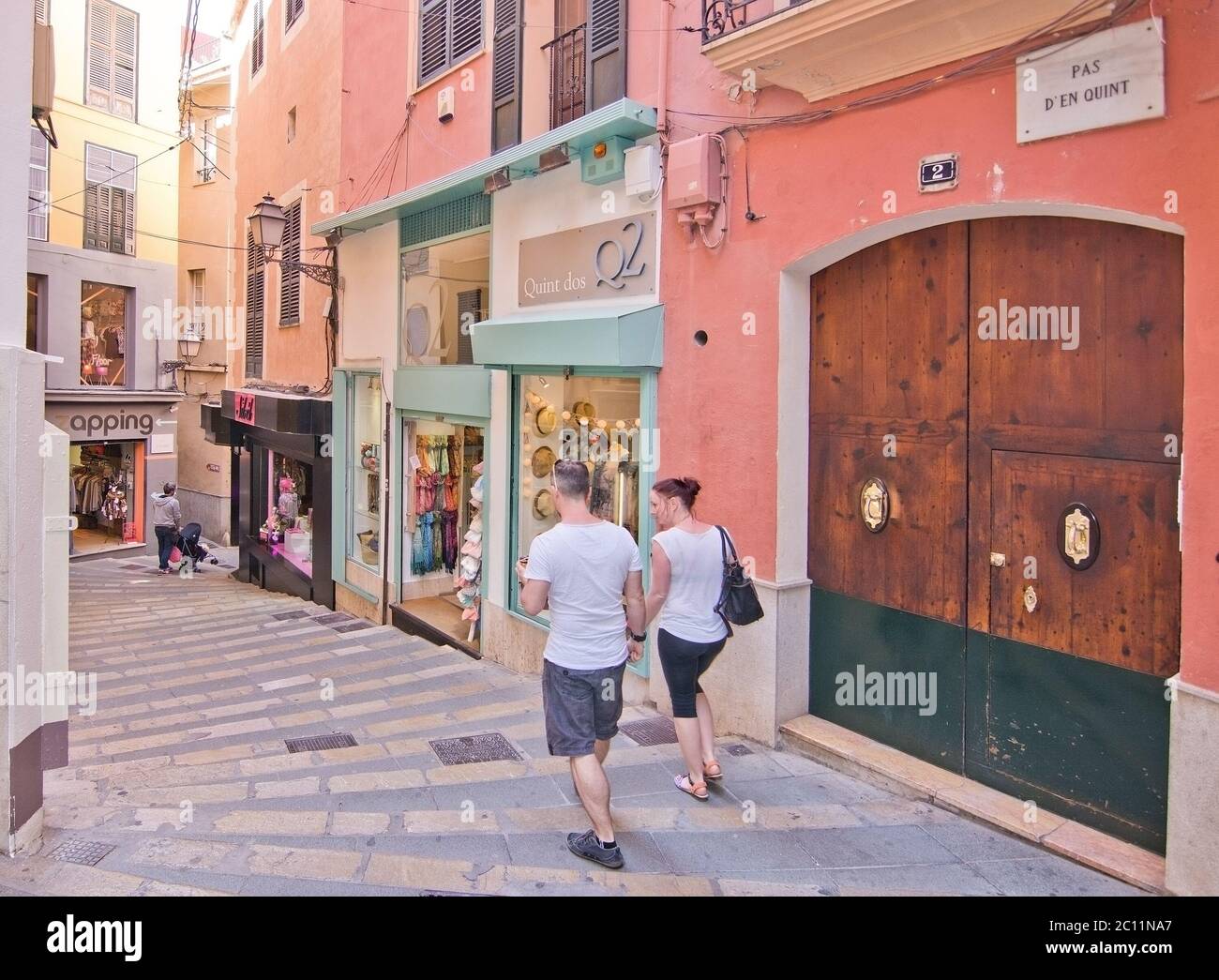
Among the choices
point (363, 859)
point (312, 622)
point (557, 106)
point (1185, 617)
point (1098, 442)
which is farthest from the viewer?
point (312, 622)

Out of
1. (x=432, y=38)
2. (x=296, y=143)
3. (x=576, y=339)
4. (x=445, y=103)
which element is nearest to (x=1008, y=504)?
(x=576, y=339)

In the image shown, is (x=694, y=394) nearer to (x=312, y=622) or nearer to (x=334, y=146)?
(x=312, y=622)

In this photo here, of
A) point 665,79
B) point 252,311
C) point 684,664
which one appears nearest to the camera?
point 684,664

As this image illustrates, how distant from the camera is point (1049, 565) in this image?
4.55 metres

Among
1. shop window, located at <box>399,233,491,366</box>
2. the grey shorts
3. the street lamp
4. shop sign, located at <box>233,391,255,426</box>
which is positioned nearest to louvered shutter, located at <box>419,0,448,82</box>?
shop window, located at <box>399,233,491,366</box>

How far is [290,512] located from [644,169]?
1086 cm

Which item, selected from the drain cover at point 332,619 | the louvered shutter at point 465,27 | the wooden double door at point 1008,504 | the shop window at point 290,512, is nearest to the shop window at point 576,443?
the wooden double door at point 1008,504

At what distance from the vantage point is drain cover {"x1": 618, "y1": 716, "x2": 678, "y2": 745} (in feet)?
19.4

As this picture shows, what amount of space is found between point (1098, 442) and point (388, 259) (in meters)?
8.81

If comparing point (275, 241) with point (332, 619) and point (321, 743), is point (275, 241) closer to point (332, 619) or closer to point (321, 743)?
point (332, 619)

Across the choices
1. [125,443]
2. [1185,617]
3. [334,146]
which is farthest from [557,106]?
[125,443]

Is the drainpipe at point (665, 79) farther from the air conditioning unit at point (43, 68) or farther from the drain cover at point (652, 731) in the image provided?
the drain cover at point (652, 731)

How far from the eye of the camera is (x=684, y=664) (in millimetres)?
4703

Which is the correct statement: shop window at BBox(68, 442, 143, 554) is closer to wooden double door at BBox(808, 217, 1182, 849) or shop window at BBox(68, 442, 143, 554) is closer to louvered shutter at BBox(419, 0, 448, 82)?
louvered shutter at BBox(419, 0, 448, 82)
